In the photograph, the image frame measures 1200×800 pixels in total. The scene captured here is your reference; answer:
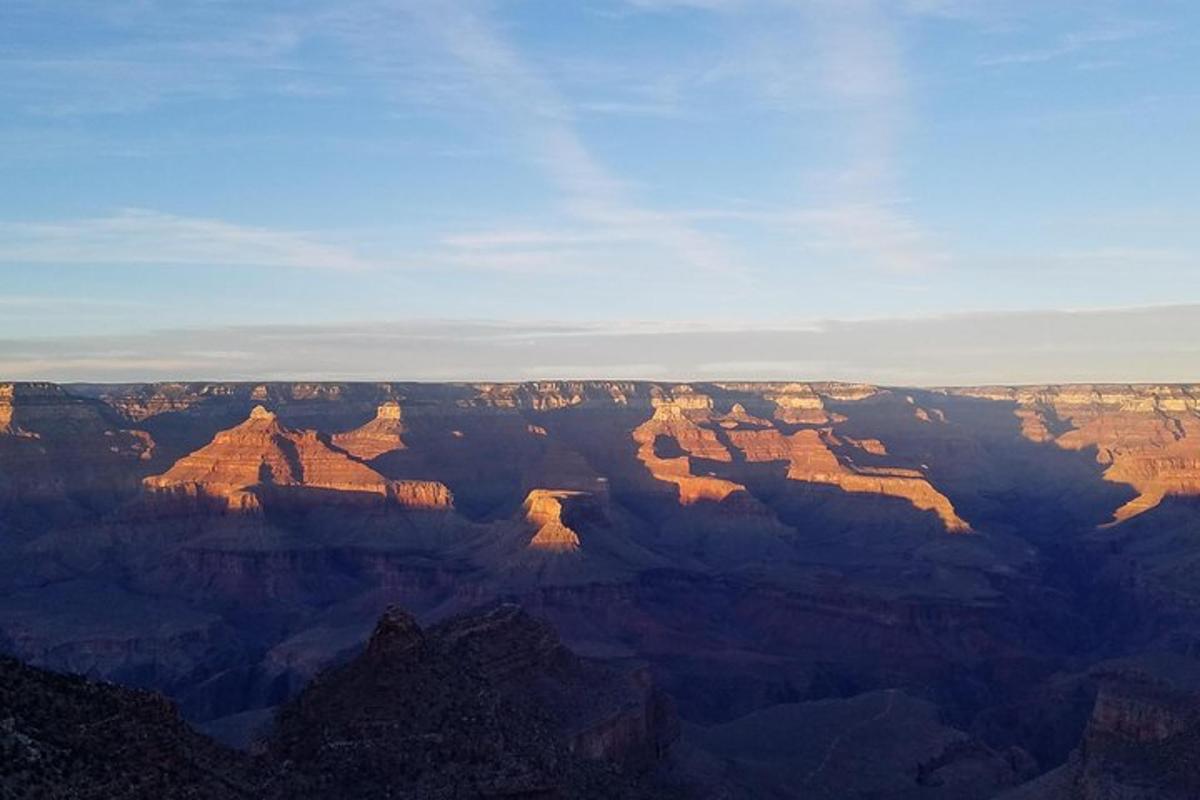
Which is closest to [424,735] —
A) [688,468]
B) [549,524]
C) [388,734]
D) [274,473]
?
[388,734]

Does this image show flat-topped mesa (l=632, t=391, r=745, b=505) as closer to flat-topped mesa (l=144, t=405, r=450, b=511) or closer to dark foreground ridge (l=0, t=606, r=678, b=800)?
flat-topped mesa (l=144, t=405, r=450, b=511)

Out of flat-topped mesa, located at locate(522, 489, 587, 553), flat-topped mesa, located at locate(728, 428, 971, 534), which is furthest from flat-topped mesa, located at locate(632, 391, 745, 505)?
flat-topped mesa, located at locate(522, 489, 587, 553)

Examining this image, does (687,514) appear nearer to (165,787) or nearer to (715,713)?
(715,713)

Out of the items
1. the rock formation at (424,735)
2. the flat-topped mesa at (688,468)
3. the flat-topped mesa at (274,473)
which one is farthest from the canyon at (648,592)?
the flat-topped mesa at (688,468)

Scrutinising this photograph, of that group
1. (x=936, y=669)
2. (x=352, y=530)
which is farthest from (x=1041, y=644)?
(x=352, y=530)

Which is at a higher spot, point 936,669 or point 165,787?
point 165,787

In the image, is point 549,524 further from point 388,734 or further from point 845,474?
point 388,734

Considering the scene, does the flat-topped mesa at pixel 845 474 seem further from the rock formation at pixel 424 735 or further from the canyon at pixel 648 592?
the rock formation at pixel 424 735

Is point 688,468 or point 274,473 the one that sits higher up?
point 274,473
